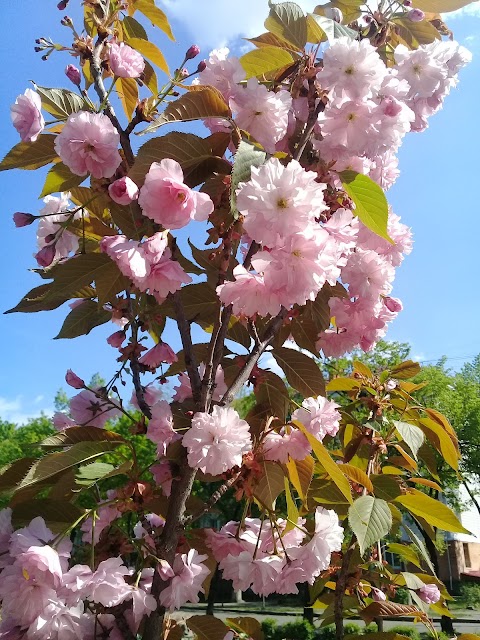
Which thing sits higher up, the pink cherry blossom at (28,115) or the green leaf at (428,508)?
the pink cherry blossom at (28,115)

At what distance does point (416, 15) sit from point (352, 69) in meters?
0.53

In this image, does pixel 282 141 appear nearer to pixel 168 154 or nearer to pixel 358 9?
pixel 168 154

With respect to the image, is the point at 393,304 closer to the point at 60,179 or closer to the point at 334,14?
the point at 334,14

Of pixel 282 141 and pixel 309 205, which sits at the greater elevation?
pixel 282 141

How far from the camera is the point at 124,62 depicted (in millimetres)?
1312

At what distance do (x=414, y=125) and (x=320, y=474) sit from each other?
3.43 feet

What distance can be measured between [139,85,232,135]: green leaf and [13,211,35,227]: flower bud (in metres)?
0.38

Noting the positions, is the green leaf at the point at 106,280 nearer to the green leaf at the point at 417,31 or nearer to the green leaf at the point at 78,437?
the green leaf at the point at 78,437

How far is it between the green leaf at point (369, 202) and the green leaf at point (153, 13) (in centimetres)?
85

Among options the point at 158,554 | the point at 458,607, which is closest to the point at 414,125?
the point at 158,554

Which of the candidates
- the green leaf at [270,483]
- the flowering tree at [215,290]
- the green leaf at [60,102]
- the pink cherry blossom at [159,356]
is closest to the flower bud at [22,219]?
the flowering tree at [215,290]

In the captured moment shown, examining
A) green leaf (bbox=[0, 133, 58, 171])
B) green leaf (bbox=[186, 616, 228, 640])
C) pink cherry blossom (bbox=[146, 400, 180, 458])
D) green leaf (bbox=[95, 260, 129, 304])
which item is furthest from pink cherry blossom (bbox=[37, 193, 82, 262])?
green leaf (bbox=[186, 616, 228, 640])

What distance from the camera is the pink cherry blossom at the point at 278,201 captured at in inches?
40.8

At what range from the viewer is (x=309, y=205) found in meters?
1.04
